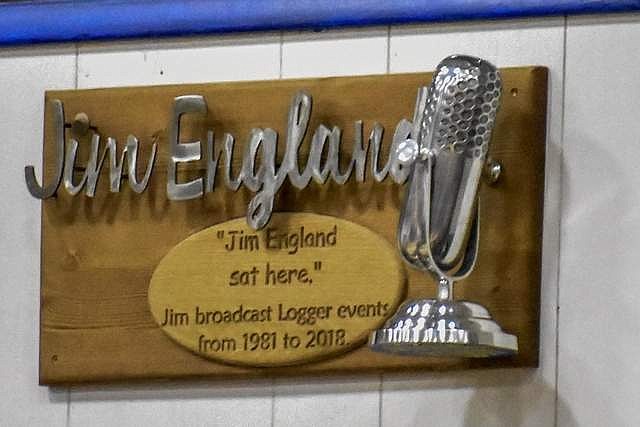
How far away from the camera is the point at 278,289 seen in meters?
2.43

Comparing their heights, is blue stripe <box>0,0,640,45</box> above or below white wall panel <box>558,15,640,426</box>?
above

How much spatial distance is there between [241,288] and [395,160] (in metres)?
0.26

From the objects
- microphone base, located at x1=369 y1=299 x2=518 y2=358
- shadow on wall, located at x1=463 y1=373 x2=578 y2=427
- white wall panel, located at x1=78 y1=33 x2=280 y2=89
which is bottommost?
shadow on wall, located at x1=463 y1=373 x2=578 y2=427

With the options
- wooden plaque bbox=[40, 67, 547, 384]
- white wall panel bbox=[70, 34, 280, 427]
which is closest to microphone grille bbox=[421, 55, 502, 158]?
wooden plaque bbox=[40, 67, 547, 384]

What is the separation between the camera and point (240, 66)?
2.53 meters

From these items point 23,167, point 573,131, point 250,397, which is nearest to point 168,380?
point 250,397

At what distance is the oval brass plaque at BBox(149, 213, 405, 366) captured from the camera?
2.39 metres

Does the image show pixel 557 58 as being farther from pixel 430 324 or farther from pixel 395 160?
pixel 430 324

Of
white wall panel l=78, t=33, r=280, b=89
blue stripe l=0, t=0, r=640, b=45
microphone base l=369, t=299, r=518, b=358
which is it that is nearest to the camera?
microphone base l=369, t=299, r=518, b=358

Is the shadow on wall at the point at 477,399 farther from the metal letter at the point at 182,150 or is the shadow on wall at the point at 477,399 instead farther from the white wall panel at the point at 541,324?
the metal letter at the point at 182,150

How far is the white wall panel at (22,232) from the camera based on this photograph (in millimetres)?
2549

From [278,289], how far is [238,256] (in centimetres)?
7

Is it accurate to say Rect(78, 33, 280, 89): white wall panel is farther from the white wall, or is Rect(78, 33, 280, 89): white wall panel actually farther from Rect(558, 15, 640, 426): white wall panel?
Rect(558, 15, 640, 426): white wall panel

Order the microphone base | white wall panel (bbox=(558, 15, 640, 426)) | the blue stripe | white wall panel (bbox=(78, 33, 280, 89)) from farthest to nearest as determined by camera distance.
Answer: white wall panel (bbox=(78, 33, 280, 89)) < the blue stripe < white wall panel (bbox=(558, 15, 640, 426)) < the microphone base
